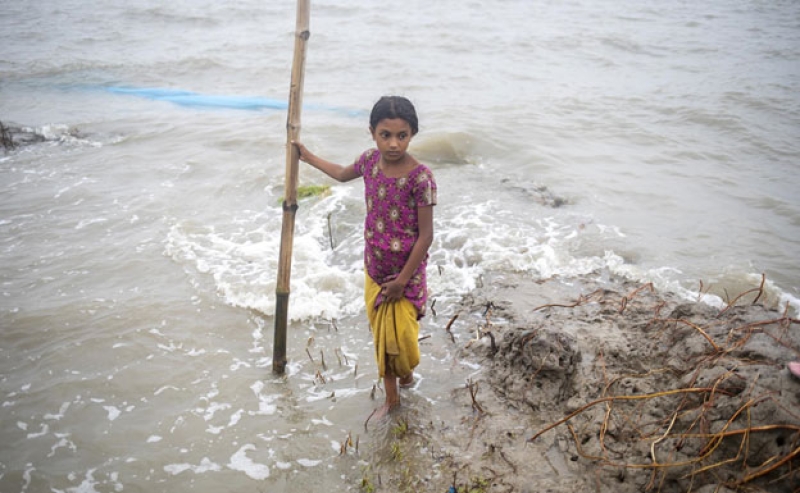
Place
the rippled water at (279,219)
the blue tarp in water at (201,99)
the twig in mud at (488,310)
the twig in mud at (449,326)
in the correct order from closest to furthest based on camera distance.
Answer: the rippled water at (279,219) < the twig in mud at (449,326) < the twig in mud at (488,310) < the blue tarp in water at (201,99)

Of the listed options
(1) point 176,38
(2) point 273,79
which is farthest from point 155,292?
(1) point 176,38

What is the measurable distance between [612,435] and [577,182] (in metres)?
4.84

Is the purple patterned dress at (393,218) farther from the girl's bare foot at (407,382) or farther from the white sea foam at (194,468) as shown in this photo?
the white sea foam at (194,468)

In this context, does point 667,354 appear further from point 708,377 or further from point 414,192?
point 414,192

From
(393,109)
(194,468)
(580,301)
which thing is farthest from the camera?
(580,301)

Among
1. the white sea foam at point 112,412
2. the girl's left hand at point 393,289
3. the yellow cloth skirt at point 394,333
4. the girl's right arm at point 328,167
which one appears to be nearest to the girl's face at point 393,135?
the girl's right arm at point 328,167

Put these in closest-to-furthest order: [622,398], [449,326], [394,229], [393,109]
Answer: [622,398] < [393,109] < [394,229] < [449,326]

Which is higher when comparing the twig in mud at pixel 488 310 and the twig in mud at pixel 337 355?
the twig in mud at pixel 488 310

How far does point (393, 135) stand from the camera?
232cm

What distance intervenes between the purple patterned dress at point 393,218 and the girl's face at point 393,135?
0.43ft

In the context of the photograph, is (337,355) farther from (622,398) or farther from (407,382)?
(622,398)

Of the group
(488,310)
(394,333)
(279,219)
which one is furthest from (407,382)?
(279,219)

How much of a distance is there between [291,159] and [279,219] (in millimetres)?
3112

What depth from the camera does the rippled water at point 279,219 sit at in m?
2.89
